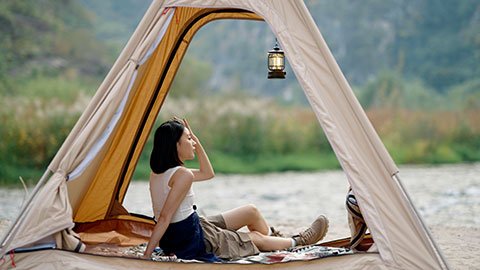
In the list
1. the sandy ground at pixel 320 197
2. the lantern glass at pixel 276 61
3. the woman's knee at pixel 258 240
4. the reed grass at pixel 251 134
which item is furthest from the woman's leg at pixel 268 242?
the reed grass at pixel 251 134

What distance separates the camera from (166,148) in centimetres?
362

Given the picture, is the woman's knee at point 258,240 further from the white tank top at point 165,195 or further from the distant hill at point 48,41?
the distant hill at point 48,41

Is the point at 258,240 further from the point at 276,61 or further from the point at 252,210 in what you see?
the point at 276,61

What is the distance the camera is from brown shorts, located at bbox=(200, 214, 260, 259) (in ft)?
12.2

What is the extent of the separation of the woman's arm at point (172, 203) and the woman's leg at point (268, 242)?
2.18 feet

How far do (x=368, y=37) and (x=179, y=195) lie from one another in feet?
49.0

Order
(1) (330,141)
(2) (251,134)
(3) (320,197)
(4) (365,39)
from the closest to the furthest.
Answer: (1) (330,141), (3) (320,197), (2) (251,134), (4) (365,39)

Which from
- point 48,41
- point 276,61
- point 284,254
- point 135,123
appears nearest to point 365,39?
point 48,41

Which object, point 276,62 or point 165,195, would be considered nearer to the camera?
point 165,195

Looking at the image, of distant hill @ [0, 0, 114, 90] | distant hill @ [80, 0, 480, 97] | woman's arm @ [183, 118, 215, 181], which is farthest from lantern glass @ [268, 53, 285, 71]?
distant hill @ [80, 0, 480, 97]

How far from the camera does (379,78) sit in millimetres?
15648

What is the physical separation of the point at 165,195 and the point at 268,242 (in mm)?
784

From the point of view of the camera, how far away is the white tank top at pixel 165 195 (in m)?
3.58

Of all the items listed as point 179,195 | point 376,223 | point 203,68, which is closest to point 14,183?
point 203,68
